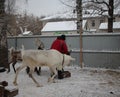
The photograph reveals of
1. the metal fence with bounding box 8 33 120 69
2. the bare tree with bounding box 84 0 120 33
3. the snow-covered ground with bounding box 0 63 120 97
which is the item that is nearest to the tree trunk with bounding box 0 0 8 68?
the snow-covered ground with bounding box 0 63 120 97

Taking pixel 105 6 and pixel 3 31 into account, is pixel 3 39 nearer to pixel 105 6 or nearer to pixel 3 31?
pixel 3 31

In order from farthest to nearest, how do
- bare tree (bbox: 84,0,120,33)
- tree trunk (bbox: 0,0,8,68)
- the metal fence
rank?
bare tree (bbox: 84,0,120,33)
the metal fence
tree trunk (bbox: 0,0,8,68)

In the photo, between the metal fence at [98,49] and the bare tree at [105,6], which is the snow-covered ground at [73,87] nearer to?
the metal fence at [98,49]

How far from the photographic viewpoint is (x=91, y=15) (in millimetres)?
17734

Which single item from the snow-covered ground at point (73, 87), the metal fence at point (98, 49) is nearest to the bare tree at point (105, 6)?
the metal fence at point (98, 49)

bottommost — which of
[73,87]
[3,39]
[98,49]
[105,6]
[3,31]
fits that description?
[73,87]

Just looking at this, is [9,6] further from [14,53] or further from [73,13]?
[73,13]

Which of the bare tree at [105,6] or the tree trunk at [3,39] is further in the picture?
the bare tree at [105,6]

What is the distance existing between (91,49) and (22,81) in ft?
17.0

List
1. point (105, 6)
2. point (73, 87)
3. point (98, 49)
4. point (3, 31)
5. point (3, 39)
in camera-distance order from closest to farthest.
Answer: point (73, 87)
point (3, 31)
point (3, 39)
point (98, 49)
point (105, 6)

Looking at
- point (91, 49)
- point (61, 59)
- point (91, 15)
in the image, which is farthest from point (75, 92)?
point (91, 15)

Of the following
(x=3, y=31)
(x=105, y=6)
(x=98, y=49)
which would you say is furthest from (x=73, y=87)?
(x=105, y=6)

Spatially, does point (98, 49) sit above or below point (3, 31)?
below

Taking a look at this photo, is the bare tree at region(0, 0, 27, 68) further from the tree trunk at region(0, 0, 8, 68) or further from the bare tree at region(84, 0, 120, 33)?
the bare tree at region(84, 0, 120, 33)
